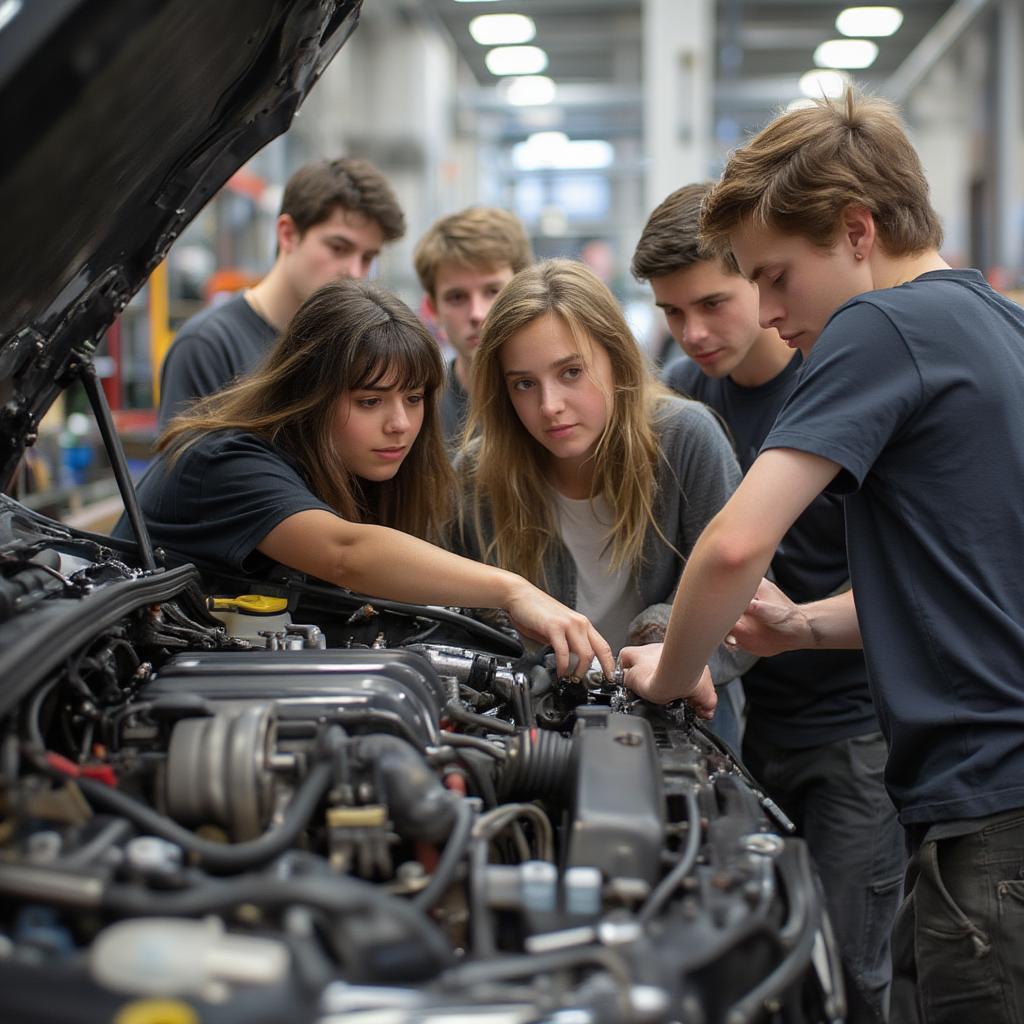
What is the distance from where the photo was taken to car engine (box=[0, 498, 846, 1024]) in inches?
33.1

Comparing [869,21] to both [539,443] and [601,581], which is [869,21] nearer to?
[539,443]

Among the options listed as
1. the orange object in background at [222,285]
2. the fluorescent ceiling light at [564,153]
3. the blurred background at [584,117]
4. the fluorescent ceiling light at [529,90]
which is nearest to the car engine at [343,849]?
the blurred background at [584,117]

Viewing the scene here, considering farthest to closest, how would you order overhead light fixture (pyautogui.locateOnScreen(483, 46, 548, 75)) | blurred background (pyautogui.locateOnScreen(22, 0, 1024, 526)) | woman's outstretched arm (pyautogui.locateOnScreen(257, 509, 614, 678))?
overhead light fixture (pyautogui.locateOnScreen(483, 46, 548, 75)), blurred background (pyautogui.locateOnScreen(22, 0, 1024, 526)), woman's outstretched arm (pyautogui.locateOnScreen(257, 509, 614, 678))

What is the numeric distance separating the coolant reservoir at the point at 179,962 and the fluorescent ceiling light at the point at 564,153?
54.8ft

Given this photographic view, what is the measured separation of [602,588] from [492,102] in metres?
13.9

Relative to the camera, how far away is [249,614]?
1.86 metres

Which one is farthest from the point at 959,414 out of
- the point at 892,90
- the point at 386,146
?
the point at 892,90

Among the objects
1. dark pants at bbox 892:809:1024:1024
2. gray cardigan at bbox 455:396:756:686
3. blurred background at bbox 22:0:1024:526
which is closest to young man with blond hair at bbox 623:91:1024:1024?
dark pants at bbox 892:809:1024:1024

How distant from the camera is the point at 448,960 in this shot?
909 millimetres

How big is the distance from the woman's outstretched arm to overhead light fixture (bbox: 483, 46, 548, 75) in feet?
41.9

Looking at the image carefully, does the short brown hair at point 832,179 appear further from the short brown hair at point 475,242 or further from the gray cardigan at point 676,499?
the short brown hair at point 475,242

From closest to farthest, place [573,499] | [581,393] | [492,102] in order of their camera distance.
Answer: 1. [581,393]
2. [573,499]
3. [492,102]

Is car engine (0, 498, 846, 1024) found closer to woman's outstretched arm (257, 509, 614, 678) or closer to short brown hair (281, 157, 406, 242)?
woman's outstretched arm (257, 509, 614, 678)

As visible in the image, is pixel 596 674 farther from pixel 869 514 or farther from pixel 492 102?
pixel 492 102
